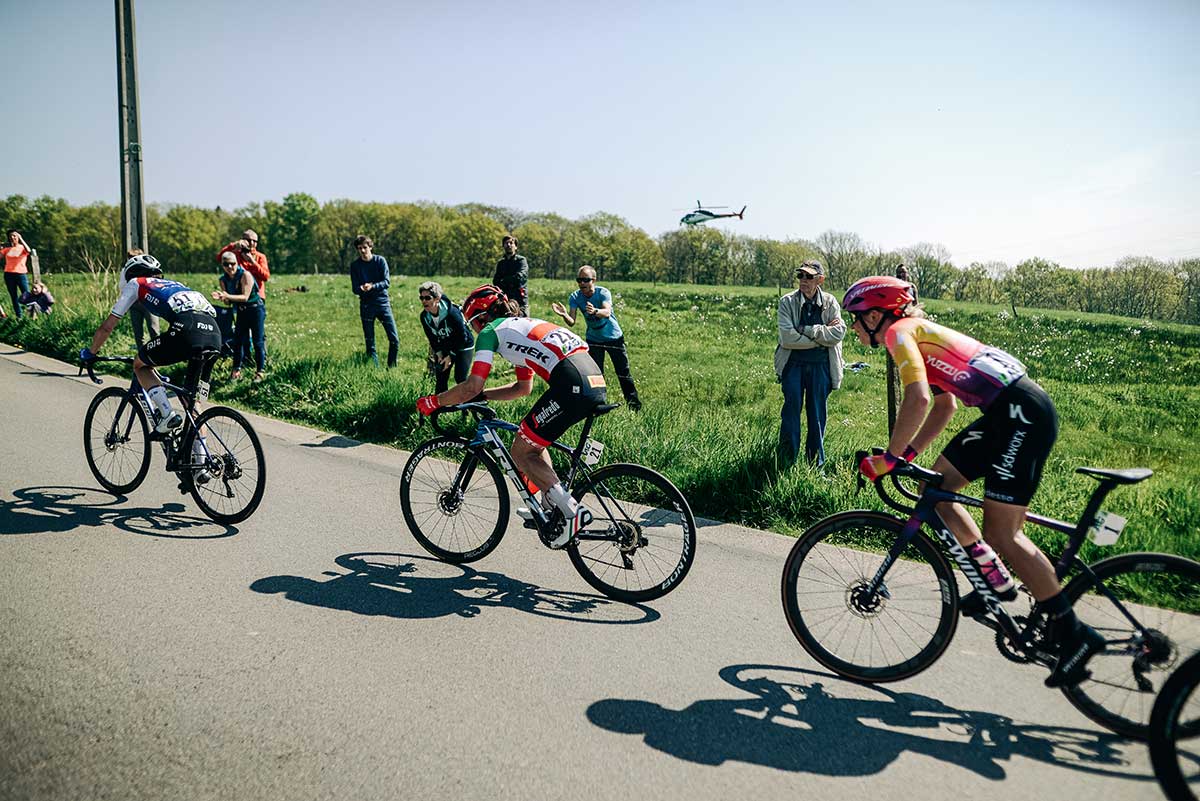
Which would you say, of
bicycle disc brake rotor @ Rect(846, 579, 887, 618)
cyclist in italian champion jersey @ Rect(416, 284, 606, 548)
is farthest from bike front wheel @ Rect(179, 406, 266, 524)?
bicycle disc brake rotor @ Rect(846, 579, 887, 618)

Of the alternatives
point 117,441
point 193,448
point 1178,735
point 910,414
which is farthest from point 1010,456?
point 117,441

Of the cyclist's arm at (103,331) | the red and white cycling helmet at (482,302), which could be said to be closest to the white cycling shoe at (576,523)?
the red and white cycling helmet at (482,302)

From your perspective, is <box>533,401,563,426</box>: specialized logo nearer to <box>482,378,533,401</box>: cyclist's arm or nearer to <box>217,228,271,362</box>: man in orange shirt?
<box>482,378,533,401</box>: cyclist's arm

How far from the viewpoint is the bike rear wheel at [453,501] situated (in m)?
5.14

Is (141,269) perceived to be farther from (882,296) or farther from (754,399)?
(754,399)

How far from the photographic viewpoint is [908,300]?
3.86 m

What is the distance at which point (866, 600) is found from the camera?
3859mm

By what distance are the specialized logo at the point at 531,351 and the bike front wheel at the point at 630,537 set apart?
81 cm

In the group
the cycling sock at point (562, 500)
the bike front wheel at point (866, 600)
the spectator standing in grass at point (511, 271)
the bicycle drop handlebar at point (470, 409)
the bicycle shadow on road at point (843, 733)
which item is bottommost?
the bicycle shadow on road at point (843, 733)

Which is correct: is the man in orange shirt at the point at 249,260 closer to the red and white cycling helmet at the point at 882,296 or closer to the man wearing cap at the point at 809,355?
the man wearing cap at the point at 809,355

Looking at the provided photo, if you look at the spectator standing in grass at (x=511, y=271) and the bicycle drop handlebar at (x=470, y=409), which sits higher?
the spectator standing in grass at (x=511, y=271)

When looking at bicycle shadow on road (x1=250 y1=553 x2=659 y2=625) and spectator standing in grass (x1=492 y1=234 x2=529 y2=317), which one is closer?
bicycle shadow on road (x1=250 y1=553 x2=659 y2=625)

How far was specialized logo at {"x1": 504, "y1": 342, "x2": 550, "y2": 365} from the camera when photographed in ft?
15.4

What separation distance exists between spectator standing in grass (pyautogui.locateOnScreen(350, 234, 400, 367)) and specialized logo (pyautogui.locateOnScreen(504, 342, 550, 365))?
22.9 ft
